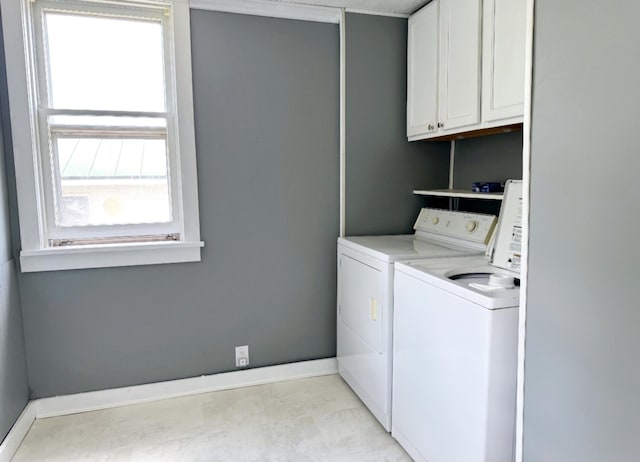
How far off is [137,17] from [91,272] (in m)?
Result: 1.48

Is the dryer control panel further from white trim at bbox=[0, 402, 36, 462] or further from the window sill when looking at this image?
white trim at bbox=[0, 402, 36, 462]

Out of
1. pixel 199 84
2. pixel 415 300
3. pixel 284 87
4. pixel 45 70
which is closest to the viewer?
pixel 415 300

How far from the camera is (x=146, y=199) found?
2533 millimetres

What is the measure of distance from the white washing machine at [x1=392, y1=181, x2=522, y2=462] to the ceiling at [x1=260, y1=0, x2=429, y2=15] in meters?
1.35

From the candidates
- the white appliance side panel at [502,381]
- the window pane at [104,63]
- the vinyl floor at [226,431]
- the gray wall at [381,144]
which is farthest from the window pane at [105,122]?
the white appliance side panel at [502,381]

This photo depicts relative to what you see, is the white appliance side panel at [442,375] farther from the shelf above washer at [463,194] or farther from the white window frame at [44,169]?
the white window frame at [44,169]

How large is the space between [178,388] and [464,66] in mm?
2499

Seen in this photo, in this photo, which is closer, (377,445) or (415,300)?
(415,300)

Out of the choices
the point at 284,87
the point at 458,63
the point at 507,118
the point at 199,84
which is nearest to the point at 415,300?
the point at 507,118

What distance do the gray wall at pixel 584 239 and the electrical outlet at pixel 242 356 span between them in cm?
180

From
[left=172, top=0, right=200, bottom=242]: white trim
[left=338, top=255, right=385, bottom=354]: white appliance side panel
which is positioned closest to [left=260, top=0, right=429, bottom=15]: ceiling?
[left=172, top=0, right=200, bottom=242]: white trim

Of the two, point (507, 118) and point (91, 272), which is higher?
point (507, 118)

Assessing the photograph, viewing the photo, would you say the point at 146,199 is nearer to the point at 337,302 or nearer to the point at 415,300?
the point at 337,302

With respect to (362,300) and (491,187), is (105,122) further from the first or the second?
(491,187)
